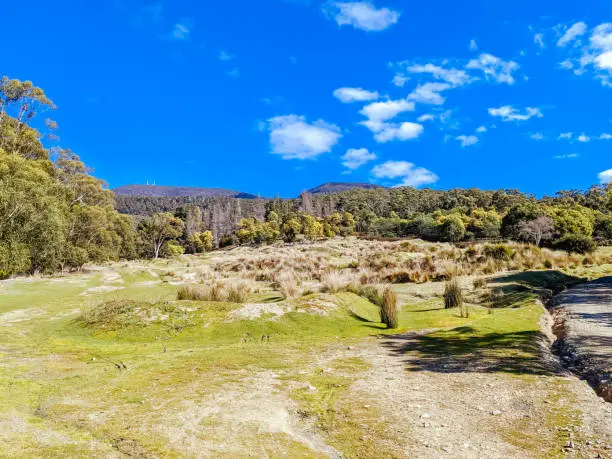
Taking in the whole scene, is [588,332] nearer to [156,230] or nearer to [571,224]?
[571,224]

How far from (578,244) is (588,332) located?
91.2 feet

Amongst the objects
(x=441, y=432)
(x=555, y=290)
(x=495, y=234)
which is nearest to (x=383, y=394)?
(x=441, y=432)

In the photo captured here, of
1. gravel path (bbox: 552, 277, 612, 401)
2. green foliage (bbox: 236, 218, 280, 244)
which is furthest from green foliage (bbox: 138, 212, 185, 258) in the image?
gravel path (bbox: 552, 277, 612, 401)

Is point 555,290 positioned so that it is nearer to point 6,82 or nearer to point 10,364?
point 10,364

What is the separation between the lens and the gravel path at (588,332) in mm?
5559

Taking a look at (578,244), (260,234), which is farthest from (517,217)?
(260,234)

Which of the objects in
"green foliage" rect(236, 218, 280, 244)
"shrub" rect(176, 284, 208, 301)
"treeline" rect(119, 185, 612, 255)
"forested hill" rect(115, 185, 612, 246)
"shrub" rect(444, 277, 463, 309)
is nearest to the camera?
"shrub" rect(176, 284, 208, 301)

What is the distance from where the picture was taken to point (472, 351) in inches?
263

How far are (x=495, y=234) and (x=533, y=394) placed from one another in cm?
6722

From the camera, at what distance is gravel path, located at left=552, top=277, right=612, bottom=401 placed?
556cm

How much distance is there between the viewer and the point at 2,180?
2411 centimetres

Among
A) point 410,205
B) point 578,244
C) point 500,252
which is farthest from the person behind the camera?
point 410,205

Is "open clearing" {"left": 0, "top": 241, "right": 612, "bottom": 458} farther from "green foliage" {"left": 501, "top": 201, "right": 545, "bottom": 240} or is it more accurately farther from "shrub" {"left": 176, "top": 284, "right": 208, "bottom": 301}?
"green foliage" {"left": 501, "top": 201, "right": 545, "bottom": 240}

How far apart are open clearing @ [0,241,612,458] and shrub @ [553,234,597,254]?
83.3 ft
